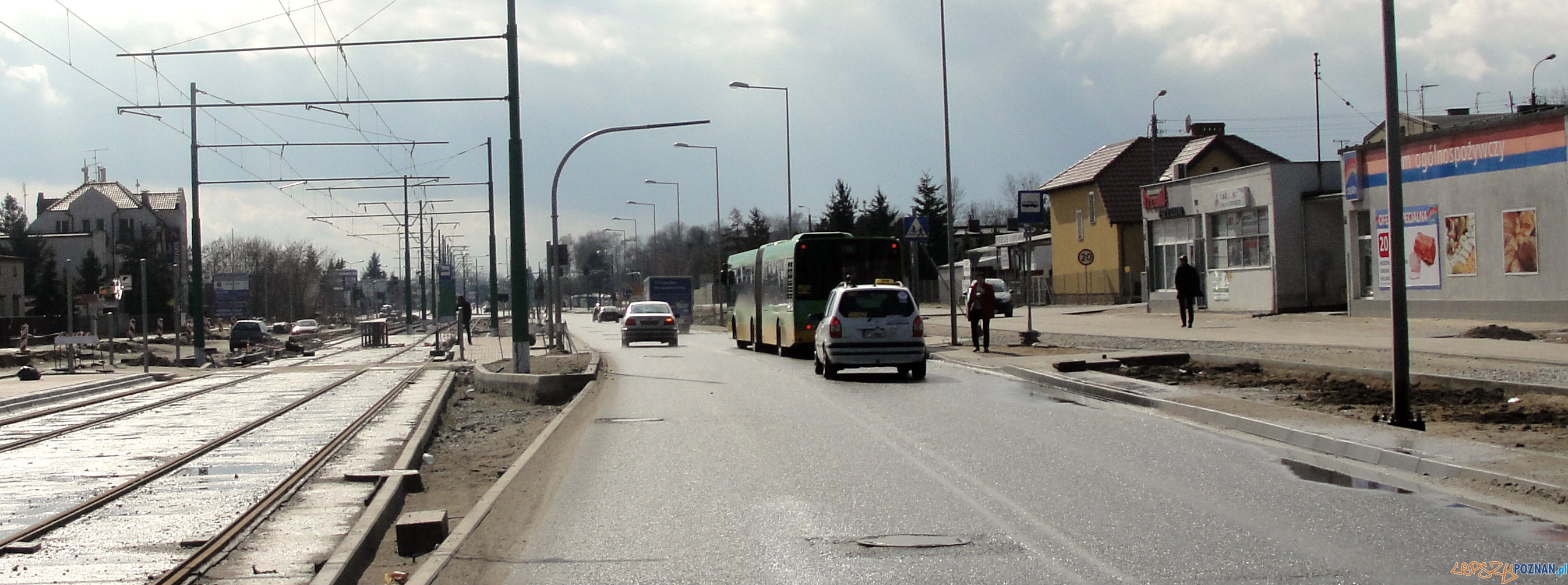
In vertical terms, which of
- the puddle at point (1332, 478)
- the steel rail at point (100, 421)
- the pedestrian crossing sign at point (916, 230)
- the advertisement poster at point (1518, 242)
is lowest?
the puddle at point (1332, 478)

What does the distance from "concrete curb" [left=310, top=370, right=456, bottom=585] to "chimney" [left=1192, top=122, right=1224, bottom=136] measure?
183ft

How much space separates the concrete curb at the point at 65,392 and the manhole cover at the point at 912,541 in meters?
16.9

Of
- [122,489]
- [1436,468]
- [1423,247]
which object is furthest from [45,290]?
[1436,468]

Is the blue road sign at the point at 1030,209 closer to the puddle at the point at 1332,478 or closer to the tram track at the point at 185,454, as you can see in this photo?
the tram track at the point at 185,454

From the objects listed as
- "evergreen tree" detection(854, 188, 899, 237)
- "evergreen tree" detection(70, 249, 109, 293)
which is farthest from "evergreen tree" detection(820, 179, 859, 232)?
"evergreen tree" detection(70, 249, 109, 293)

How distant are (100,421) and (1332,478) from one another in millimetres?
14775

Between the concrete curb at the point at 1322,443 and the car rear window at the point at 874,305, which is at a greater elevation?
the car rear window at the point at 874,305

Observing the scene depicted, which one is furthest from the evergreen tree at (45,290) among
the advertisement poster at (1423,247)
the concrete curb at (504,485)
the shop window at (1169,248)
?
the advertisement poster at (1423,247)

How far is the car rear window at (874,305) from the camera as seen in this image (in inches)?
802

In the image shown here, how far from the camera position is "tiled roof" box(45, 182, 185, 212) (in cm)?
9449

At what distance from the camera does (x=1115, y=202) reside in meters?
56.8

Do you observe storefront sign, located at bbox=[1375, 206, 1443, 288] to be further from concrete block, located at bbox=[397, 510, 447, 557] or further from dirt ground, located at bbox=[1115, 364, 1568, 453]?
concrete block, located at bbox=[397, 510, 447, 557]

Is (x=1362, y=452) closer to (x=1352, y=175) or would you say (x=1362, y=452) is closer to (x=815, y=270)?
(x=815, y=270)

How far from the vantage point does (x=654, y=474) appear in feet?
32.7
